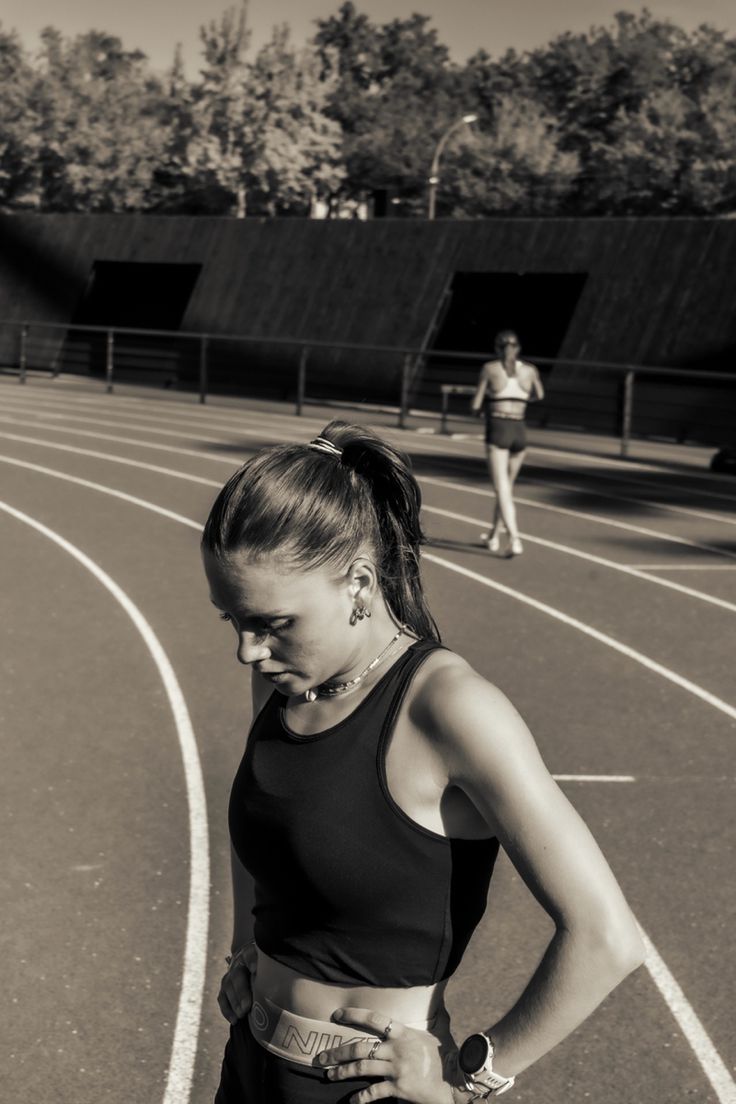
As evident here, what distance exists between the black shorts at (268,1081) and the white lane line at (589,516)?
11988 mm

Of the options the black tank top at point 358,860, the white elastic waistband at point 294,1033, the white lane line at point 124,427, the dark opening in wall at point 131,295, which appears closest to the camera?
the black tank top at point 358,860

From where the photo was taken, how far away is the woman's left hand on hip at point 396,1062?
211 centimetres

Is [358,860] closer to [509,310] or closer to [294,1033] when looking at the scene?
[294,1033]

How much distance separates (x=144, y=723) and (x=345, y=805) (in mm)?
6183

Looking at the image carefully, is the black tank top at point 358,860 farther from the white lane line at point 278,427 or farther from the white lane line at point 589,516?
the white lane line at point 278,427

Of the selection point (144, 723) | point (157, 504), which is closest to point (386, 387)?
point (157, 504)

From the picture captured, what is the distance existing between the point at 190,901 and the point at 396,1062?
3.80 meters

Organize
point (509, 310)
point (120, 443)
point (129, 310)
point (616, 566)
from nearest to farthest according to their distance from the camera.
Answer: point (616, 566) → point (120, 443) → point (509, 310) → point (129, 310)

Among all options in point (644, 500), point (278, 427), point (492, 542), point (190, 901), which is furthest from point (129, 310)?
point (190, 901)

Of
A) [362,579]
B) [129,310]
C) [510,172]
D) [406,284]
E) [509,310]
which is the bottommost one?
[129,310]

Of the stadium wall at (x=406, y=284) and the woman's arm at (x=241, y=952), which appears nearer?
the woman's arm at (x=241, y=952)

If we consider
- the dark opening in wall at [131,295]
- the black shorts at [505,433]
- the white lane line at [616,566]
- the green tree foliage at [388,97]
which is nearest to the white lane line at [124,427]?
the white lane line at [616,566]

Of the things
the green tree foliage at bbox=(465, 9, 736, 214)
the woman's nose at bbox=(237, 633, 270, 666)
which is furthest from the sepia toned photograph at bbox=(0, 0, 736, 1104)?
the green tree foliage at bbox=(465, 9, 736, 214)

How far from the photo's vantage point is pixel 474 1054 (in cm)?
210
